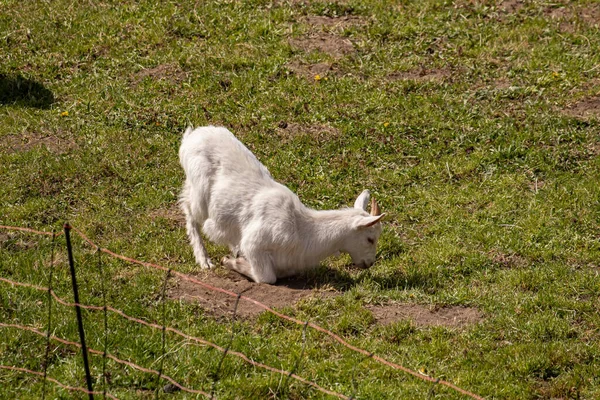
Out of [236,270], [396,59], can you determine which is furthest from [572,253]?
[396,59]

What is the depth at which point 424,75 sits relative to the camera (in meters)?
11.6

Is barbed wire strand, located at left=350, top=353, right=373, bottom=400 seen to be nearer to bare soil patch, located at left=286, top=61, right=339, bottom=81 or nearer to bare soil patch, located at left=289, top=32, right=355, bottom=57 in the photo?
bare soil patch, located at left=286, top=61, right=339, bottom=81

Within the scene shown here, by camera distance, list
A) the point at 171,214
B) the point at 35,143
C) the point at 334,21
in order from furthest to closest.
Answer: the point at 334,21, the point at 35,143, the point at 171,214

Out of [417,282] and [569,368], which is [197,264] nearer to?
[417,282]

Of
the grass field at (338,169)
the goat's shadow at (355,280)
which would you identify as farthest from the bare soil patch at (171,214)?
the goat's shadow at (355,280)

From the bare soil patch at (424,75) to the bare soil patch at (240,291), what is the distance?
4478mm

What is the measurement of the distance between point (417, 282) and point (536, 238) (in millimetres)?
1442

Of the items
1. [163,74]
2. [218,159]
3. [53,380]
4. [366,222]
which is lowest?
[53,380]

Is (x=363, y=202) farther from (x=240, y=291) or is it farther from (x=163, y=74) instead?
(x=163, y=74)

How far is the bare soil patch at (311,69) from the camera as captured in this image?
1155 cm

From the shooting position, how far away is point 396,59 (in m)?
11.9

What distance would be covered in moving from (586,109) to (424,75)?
211 centimetres

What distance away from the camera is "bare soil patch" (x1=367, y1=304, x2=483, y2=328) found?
22.9 feet

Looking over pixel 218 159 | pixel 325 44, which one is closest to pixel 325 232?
pixel 218 159
